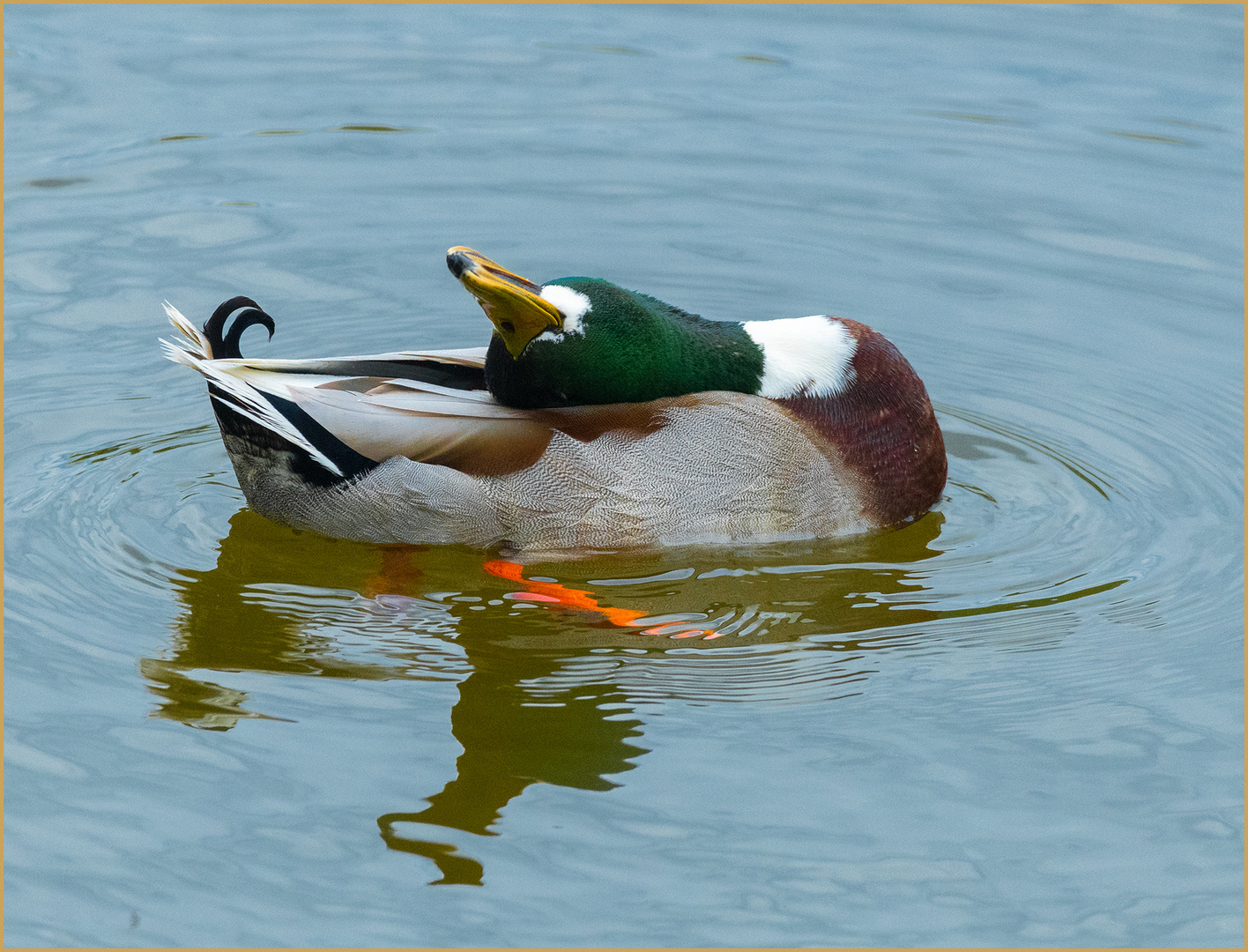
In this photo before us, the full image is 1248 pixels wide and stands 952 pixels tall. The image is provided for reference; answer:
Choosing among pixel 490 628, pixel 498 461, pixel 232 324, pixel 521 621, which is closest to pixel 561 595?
pixel 521 621

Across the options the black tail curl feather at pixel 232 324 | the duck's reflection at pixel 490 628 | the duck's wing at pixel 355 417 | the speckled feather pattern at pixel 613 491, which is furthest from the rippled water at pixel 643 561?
the black tail curl feather at pixel 232 324

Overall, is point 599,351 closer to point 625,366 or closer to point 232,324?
point 625,366

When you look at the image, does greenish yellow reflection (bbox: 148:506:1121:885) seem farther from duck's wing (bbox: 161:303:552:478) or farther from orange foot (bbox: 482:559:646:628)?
duck's wing (bbox: 161:303:552:478)

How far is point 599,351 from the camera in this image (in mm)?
5832

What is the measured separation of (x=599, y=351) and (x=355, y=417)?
35.4 inches

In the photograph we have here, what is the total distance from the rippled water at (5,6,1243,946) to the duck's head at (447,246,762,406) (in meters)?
0.62

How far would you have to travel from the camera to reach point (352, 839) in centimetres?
451


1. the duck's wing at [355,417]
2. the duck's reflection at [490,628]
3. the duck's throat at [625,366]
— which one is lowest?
the duck's reflection at [490,628]

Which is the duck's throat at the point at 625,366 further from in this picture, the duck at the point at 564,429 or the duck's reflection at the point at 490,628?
the duck's reflection at the point at 490,628

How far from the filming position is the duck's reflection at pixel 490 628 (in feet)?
16.2

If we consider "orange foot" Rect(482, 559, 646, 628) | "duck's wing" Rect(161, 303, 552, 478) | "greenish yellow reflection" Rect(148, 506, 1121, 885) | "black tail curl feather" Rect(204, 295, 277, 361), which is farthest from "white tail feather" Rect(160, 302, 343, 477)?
"orange foot" Rect(482, 559, 646, 628)

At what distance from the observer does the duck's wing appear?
5.66 meters

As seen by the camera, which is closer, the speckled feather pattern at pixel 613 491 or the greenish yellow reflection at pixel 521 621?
the greenish yellow reflection at pixel 521 621

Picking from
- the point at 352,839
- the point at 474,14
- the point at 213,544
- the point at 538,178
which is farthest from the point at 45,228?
the point at 352,839
